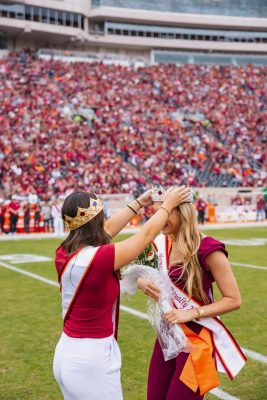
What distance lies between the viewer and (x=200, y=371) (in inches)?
123

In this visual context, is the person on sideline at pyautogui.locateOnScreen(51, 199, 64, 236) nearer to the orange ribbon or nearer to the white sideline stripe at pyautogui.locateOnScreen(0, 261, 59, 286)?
the white sideline stripe at pyautogui.locateOnScreen(0, 261, 59, 286)

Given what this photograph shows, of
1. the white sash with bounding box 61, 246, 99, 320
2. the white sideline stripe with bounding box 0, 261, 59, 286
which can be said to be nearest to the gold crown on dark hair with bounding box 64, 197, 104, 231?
the white sash with bounding box 61, 246, 99, 320

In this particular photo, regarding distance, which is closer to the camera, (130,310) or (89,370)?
(89,370)

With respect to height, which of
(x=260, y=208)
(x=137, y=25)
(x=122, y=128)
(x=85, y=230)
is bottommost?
(x=260, y=208)

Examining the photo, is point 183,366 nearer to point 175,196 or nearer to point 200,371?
point 200,371

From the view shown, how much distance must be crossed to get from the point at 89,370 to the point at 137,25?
169 feet

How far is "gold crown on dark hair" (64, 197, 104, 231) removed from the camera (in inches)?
111

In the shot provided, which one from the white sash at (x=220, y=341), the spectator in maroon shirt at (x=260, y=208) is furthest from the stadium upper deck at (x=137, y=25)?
the white sash at (x=220, y=341)

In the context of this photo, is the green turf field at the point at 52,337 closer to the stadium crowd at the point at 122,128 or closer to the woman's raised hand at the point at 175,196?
the woman's raised hand at the point at 175,196

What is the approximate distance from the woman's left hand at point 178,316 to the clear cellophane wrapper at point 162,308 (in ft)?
0.08

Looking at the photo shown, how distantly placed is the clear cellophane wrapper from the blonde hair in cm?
14

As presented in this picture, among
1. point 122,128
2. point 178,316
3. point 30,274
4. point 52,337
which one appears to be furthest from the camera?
point 122,128

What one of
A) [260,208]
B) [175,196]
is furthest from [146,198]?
[260,208]

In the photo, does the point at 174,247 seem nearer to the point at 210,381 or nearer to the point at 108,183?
the point at 210,381
